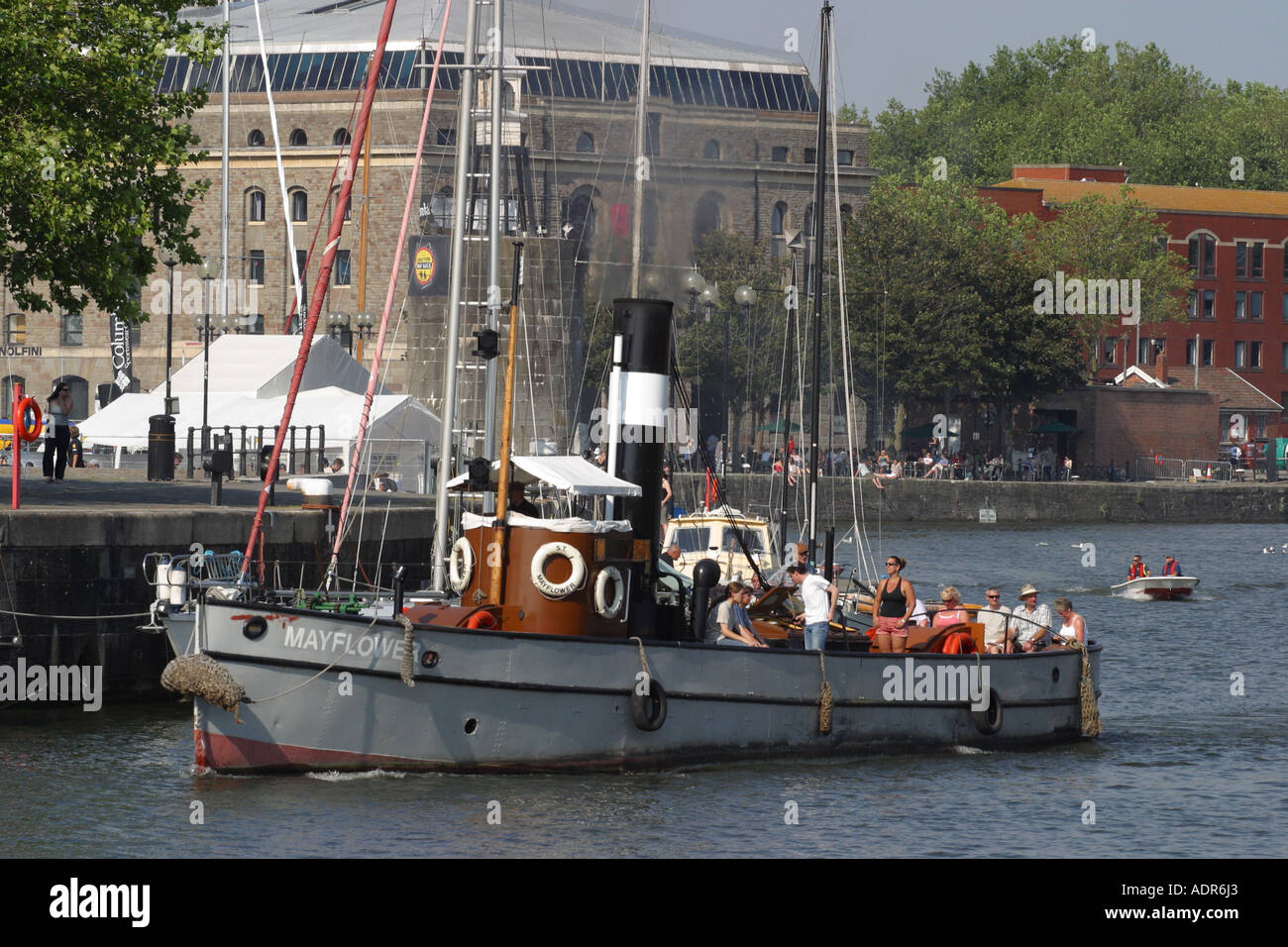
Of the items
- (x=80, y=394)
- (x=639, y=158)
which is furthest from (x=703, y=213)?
(x=80, y=394)

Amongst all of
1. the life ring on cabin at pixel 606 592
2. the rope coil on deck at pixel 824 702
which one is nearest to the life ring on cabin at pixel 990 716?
the rope coil on deck at pixel 824 702

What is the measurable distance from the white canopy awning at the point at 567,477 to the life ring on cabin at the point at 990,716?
546 centimetres

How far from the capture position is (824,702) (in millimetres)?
22469

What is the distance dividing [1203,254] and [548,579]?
98.5 metres

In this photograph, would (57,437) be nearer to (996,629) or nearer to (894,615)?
(894,615)

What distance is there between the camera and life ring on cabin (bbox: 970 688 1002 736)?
24047 millimetres

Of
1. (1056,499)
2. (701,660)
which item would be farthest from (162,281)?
(701,660)

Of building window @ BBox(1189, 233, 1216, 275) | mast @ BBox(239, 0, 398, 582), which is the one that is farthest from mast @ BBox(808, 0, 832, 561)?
building window @ BBox(1189, 233, 1216, 275)

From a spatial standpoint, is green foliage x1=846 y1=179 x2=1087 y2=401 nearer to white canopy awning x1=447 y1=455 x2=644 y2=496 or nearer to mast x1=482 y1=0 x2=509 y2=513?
mast x1=482 y1=0 x2=509 y2=513

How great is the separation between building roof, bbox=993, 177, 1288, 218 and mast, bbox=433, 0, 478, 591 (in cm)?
8764

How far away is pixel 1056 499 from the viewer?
267 ft

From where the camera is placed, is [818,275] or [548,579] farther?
[818,275]

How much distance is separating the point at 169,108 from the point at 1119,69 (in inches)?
5148
